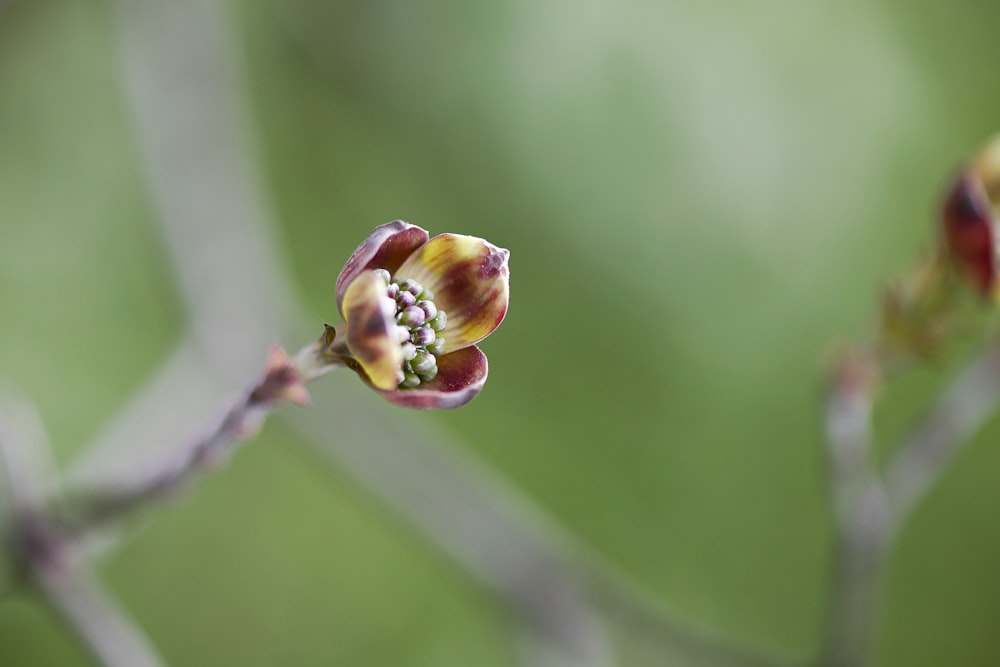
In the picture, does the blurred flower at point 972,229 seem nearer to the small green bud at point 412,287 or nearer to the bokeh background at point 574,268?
the small green bud at point 412,287

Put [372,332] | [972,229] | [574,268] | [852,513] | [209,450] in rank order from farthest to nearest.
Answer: [574,268] → [852,513] → [972,229] → [209,450] → [372,332]

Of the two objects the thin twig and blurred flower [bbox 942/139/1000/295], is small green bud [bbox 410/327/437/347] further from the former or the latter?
blurred flower [bbox 942/139/1000/295]

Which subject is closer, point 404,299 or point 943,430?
point 404,299

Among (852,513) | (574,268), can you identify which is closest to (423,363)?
(852,513)

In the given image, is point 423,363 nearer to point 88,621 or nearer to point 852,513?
point 88,621

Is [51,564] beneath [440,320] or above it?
beneath

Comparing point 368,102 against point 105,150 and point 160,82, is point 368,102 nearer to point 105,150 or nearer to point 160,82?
point 105,150

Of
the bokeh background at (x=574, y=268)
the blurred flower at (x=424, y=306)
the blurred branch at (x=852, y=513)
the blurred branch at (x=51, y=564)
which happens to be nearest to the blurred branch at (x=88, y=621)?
the blurred branch at (x=51, y=564)

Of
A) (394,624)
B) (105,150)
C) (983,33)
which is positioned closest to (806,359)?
(983,33)
